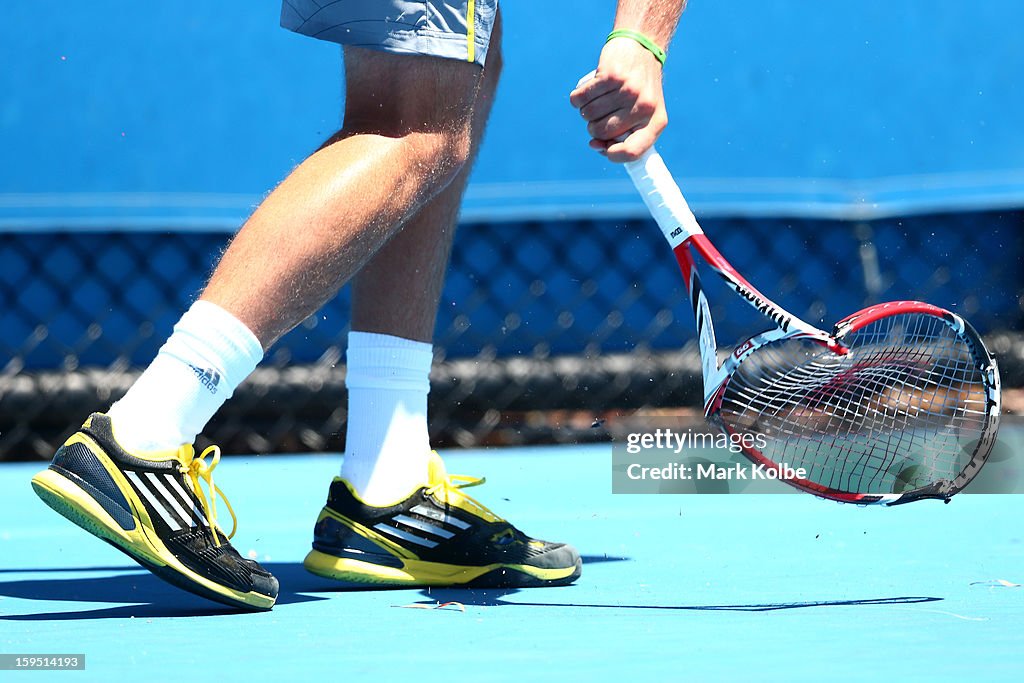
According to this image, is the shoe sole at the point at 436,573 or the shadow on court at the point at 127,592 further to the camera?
the shoe sole at the point at 436,573

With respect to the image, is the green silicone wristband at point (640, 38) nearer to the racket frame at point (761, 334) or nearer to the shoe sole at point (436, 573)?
the racket frame at point (761, 334)

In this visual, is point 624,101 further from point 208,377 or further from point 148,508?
point 148,508

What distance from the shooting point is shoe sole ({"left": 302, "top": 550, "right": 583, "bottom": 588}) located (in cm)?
147

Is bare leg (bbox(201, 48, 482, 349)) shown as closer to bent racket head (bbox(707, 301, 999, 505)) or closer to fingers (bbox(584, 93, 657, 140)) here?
fingers (bbox(584, 93, 657, 140))

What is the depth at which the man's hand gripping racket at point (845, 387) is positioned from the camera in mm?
1344

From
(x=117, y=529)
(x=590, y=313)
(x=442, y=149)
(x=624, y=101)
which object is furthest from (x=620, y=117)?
(x=590, y=313)

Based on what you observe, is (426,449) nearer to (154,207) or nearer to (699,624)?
(699,624)

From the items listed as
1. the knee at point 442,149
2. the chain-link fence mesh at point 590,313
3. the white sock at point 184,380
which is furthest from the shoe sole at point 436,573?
the chain-link fence mesh at point 590,313

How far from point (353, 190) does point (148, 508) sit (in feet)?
1.09

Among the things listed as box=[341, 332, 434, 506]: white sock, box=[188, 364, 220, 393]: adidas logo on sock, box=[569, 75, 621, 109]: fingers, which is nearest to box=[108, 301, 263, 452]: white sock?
box=[188, 364, 220, 393]: adidas logo on sock

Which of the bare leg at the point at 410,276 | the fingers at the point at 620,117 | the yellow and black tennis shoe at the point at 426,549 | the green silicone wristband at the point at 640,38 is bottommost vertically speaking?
the yellow and black tennis shoe at the point at 426,549

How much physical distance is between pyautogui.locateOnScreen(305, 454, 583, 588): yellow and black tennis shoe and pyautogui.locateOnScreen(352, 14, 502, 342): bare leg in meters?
0.18

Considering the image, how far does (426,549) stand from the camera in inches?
58.5

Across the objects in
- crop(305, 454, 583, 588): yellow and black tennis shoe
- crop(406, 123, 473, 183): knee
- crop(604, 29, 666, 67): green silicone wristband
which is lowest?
crop(305, 454, 583, 588): yellow and black tennis shoe
